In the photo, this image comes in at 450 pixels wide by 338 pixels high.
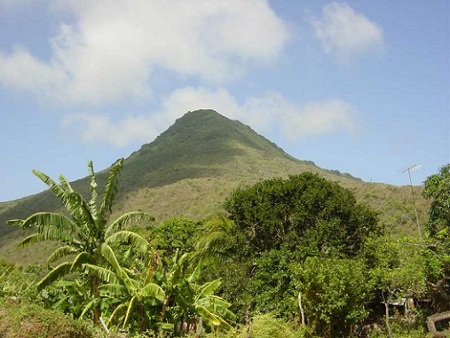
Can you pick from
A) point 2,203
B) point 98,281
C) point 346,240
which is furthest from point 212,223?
point 2,203

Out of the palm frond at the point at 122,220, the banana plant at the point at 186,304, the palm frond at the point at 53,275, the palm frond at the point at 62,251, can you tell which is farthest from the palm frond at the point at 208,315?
the palm frond at the point at 62,251

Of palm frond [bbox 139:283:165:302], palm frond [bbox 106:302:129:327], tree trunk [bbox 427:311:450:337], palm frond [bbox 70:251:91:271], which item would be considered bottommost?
tree trunk [bbox 427:311:450:337]

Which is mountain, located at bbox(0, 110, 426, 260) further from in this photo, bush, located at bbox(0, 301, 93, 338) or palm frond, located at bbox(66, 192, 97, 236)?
bush, located at bbox(0, 301, 93, 338)

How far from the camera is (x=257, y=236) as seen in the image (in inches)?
1025

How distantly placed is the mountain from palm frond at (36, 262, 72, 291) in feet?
99.8

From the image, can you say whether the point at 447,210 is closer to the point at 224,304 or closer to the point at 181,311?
the point at 224,304

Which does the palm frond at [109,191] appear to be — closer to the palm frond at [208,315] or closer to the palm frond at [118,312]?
the palm frond at [118,312]

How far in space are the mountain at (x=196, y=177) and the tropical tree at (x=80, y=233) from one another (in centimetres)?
2907

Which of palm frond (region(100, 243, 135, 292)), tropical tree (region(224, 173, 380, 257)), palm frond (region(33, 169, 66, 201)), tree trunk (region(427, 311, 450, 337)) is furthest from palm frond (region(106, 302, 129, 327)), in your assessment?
tree trunk (region(427, 311, 450, 337))

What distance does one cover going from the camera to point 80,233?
1574 cm

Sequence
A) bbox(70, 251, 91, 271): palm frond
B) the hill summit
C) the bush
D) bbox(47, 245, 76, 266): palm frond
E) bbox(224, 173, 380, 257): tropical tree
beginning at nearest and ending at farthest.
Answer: the bush → bbox(70, 251, 91, 271): palm frond → bbox(47, 245, 76, 266): palm frond → bbox(224, 173, 380, 257): tropical tree → the hill summit

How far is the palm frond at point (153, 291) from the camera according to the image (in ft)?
44.0

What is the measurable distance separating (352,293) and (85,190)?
58.0m

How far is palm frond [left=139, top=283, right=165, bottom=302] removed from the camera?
13.4 meters
